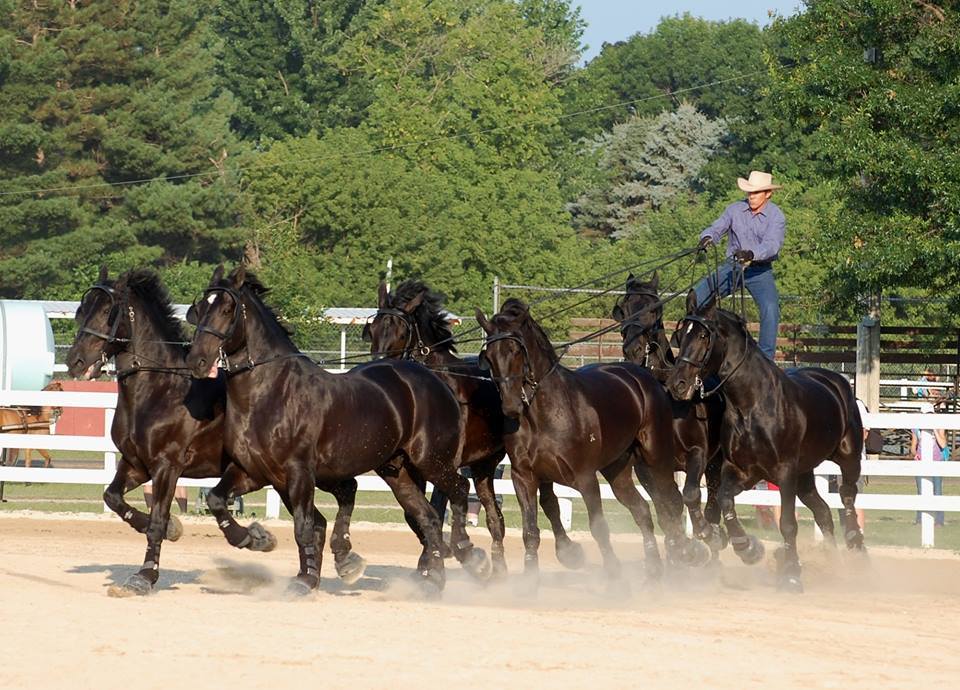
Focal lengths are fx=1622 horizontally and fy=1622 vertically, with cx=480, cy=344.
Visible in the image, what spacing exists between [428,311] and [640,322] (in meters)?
1.83

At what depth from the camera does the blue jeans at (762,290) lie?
46.1 feet

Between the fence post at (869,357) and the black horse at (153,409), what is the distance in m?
16.1

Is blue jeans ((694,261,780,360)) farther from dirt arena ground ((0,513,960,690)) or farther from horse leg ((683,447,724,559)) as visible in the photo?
dirt arena ground ((0,513,960,690))

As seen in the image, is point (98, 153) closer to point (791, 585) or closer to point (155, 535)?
point (155, 535)

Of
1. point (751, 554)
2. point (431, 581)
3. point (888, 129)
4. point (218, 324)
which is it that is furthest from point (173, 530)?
point (888, 129)

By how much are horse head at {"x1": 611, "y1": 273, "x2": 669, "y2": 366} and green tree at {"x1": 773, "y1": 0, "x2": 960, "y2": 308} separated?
32.1 feet

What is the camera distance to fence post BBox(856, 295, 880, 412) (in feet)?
87.6

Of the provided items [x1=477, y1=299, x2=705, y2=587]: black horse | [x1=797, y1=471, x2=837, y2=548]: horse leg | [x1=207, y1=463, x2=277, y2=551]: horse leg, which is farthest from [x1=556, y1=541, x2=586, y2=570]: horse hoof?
[x1=797, y1=471, x2=837, y2=548]: horse leg

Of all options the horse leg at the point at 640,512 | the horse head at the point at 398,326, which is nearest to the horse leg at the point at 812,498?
the horse leg at the point at 640,512

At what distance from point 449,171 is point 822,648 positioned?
53353 millimetres

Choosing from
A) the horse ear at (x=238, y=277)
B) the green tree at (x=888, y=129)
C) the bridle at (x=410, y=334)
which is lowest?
the bridle at (x=410, y=334)

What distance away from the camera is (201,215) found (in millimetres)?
53125

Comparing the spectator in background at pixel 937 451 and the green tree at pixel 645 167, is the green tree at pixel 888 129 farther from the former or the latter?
the green tree at pixel 645 167

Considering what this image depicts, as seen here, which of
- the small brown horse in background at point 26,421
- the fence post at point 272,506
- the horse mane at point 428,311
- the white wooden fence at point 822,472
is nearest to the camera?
the horse mane at point 428,311
